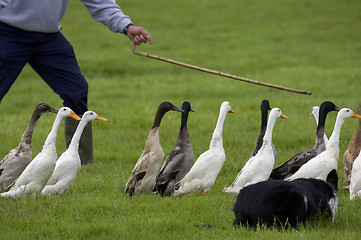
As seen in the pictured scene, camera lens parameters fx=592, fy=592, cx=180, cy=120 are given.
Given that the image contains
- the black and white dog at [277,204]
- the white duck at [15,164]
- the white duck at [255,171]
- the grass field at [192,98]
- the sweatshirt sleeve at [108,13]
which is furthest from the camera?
the sweatshirt sleeve at [108,13]

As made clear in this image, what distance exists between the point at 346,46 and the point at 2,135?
46.7ft

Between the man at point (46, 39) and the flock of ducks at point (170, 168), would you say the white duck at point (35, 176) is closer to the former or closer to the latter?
the flock of ducks at point (170, 168)

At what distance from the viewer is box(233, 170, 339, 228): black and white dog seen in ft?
17.3

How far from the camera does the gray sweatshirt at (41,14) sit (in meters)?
6.89

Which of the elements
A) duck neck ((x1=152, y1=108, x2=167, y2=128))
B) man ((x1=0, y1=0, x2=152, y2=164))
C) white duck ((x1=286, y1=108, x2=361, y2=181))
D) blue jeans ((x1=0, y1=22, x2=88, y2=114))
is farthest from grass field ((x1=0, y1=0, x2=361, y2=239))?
man ((x1=0, y1=0, x2=152, y2=164))

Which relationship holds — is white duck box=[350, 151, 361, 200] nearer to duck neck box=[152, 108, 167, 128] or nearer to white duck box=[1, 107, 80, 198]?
duck neck box=[152, 108, 167, 128]

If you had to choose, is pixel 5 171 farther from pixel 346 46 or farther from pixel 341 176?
pixel 346 46

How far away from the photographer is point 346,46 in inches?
837

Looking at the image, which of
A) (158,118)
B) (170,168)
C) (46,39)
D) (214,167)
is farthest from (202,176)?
(46,39)

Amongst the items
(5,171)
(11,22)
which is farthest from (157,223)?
(11,22)

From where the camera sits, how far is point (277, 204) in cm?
527

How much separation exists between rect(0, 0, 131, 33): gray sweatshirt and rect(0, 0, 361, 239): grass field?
202 centimetres

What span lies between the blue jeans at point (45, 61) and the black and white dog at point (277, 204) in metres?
3.09

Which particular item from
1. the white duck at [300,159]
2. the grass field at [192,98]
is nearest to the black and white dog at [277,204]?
the grass field at [192,98]
